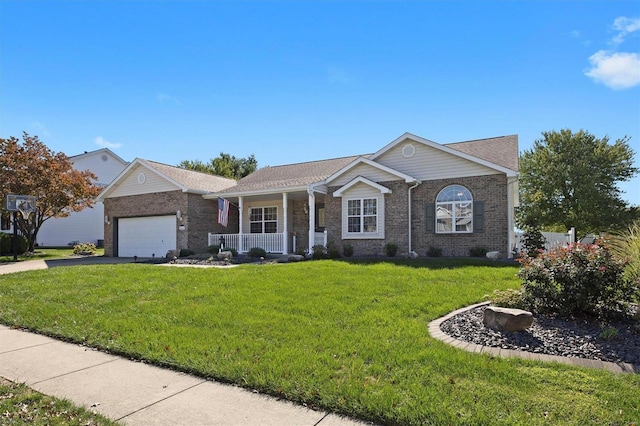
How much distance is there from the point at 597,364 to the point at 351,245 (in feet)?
41.6

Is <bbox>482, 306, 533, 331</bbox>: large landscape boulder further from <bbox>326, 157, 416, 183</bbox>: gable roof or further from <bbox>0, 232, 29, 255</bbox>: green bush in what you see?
<bbox>0, 232, 29, 255</bbox>: green bush

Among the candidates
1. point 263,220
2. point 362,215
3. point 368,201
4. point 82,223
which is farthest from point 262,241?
point 82,223

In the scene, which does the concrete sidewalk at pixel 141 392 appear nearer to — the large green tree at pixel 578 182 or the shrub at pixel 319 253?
the shrub at pixel 319 253

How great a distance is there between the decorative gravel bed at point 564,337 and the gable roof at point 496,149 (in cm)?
1043

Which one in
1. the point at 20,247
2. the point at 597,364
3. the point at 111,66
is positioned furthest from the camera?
the point at 20,247

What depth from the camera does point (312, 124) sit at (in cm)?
1677

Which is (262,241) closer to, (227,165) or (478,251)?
(478,251)

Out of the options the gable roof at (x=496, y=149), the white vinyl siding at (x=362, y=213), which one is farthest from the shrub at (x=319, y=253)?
the gable roof at (x=496, y=149)

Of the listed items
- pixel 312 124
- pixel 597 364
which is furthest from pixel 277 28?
pixel 597 364

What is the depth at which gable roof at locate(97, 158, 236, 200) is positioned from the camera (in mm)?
20781

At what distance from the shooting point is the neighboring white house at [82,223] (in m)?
31.8

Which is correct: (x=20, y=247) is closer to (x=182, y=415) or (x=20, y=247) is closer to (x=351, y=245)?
(x=351, y=245)

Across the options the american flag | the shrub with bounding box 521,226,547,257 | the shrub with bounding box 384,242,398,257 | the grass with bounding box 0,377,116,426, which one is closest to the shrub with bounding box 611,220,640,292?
the grass with bounding box 0,377,116,426

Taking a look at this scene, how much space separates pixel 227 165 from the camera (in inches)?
1976
